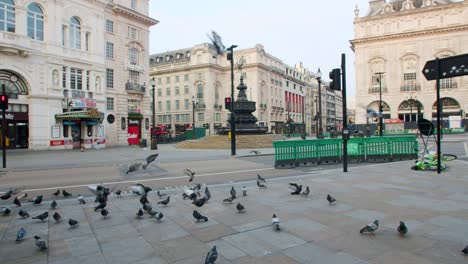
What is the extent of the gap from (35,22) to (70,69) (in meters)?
5.33

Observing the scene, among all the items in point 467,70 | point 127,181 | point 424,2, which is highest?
point 424,2

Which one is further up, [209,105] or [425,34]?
[425,34]

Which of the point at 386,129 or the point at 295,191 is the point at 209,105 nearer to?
the point at 386,129

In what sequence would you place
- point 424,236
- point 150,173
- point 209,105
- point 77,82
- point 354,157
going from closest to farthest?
point 424,236 < point 150,173 < point 354,157 < point 77,82 < point 209,105

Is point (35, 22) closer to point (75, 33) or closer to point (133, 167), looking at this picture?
point (75, 33)

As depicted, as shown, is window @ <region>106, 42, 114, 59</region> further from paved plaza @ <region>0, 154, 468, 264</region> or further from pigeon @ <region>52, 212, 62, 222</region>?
pigeon @ <region>52, 212, 62, 222</region>

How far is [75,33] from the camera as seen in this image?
33.7 meters

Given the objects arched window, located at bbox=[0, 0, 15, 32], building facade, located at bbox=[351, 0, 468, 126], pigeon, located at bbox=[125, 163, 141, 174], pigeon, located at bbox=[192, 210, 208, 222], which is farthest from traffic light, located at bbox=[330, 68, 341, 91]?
building facade, located at bbox=[351, 0, 468, 126]

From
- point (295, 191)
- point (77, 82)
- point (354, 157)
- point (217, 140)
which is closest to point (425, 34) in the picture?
point (217, 140)

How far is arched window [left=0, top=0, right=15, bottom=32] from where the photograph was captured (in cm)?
2722

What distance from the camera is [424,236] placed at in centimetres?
430

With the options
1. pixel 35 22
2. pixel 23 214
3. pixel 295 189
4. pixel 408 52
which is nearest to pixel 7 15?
pixel 35 22

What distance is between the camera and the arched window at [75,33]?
1308 inches

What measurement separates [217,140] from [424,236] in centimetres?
2589
